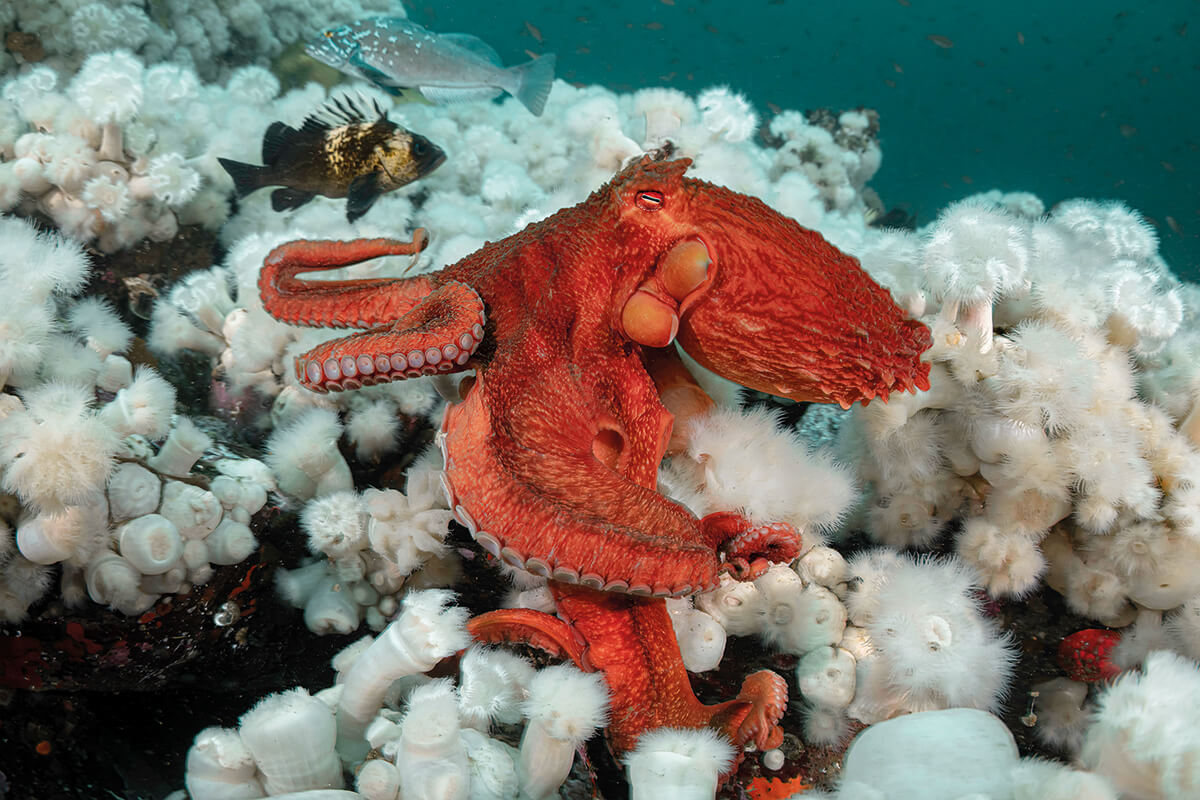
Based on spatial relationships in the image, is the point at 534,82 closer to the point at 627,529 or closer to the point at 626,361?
the point at 626,361

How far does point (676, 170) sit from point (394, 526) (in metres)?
1.35

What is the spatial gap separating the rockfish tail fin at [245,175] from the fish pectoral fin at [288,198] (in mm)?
186

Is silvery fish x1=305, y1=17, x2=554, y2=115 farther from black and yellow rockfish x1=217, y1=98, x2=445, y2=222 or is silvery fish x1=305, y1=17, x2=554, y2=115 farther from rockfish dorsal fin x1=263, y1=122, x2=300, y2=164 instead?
rockfish dorsal fin x1=263, y1=122, x2=300, y2=164

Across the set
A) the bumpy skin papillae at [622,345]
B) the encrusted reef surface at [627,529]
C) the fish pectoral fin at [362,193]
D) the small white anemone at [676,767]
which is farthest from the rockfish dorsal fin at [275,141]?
the small white anemone at [676,767]

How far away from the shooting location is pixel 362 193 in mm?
3182

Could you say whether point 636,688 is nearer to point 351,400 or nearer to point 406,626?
point 406,626

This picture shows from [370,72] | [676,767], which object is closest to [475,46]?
[370,72]

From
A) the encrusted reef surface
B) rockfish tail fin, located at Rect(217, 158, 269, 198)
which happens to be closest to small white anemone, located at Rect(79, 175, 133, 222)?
rockfish tail fin, located at Rect(217, 158, 269, 198)

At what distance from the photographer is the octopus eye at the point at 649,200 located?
1.52 m

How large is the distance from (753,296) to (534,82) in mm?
4443

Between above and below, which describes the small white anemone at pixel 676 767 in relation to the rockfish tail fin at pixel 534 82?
below

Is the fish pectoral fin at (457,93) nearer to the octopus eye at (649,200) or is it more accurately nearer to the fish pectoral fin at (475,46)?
the fish pectoral fin at (475,46)

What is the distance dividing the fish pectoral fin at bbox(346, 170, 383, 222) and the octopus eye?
2139 mm

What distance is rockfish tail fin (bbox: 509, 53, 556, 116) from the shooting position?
508 cm
